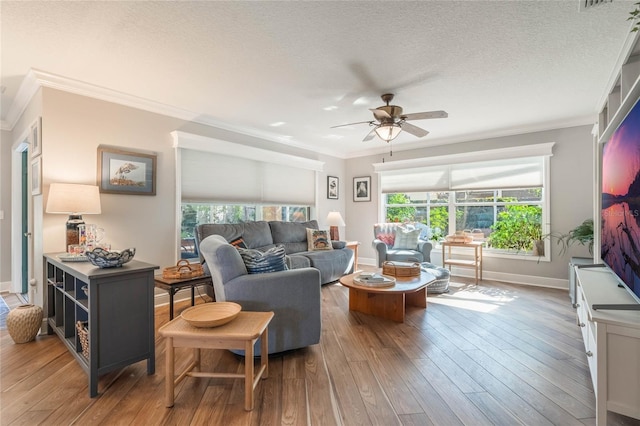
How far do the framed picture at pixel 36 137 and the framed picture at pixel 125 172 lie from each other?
0.47 metres

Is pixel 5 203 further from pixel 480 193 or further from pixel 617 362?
pixel 480 193

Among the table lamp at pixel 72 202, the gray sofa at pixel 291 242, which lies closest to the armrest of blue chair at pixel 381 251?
the gray sofa at pixel 291 242

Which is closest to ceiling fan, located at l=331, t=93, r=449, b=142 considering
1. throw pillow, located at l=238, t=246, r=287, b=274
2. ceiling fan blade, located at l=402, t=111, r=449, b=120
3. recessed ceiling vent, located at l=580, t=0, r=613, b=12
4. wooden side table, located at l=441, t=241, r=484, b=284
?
ceiling fan blade, located at l=402, t=111, r=449, b=120

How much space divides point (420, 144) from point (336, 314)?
3.73 metres

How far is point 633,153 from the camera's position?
1.70 m

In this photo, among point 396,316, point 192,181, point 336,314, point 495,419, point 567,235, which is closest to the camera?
point 495,419

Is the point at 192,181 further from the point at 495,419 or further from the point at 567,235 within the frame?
the point at 567,235

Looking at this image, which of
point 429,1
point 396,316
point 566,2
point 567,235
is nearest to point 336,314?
point 396,316

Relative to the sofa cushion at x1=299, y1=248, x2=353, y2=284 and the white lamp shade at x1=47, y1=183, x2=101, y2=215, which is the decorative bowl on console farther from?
the sofa cushion at x1=299, y1=248, x2=353, y2=284

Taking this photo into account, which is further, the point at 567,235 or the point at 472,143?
the point at 472,143

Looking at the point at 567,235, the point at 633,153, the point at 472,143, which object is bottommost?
the point at 567,235

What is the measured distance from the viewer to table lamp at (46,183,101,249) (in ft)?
8.66

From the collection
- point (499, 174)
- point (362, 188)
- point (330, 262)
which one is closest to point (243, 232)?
point (330, 262)

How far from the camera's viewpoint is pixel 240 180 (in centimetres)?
470
